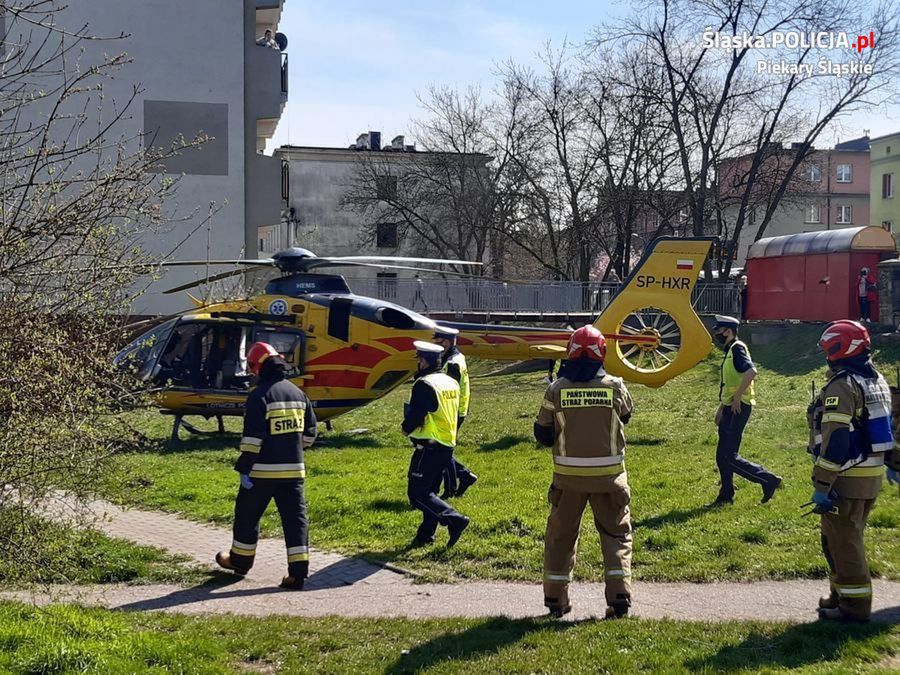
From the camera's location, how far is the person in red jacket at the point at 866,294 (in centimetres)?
2672

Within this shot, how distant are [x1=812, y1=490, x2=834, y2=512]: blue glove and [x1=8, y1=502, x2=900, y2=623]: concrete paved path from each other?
3.01ft

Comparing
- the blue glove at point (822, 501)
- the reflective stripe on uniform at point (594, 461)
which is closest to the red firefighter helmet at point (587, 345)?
the reflective stripe on uniform at point (594, 461)

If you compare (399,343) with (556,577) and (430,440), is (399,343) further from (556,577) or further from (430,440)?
(556,577)

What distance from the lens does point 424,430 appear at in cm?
953

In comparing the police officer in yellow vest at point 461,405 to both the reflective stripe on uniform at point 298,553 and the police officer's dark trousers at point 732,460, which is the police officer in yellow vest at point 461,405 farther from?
the reflective stripe on uniform at point 298,553

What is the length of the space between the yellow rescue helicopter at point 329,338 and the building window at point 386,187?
2982 cm

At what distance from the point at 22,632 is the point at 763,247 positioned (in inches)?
1155

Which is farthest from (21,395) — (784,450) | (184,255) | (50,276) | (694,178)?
(694,178)

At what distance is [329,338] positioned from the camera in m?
16.5

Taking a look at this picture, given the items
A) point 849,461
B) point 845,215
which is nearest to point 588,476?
point 849,461

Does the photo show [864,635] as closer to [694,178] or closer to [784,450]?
[784,450]

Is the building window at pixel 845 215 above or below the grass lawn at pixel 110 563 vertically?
above

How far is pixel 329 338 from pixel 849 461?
10.8m

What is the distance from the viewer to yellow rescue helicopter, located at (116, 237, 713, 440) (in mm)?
16266
